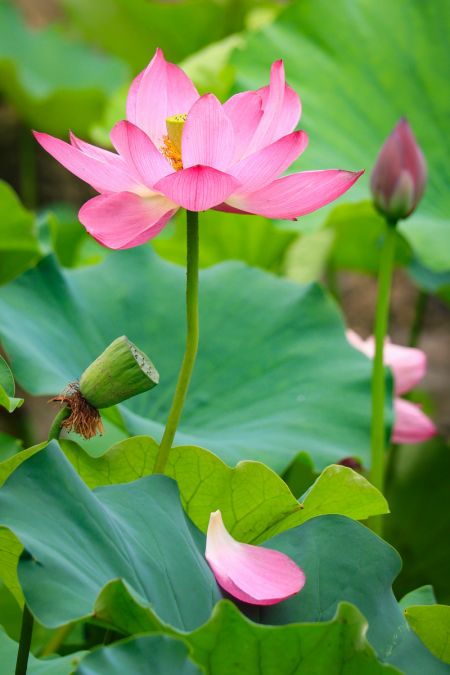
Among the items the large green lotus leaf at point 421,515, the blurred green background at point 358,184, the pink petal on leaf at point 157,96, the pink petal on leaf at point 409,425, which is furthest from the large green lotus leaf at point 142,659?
the large green lotus leaf at point 421,515

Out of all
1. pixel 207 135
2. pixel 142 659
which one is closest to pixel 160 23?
pixel 207 135

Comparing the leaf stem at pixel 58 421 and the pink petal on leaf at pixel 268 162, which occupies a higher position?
the pink petal on leaf at pixel 268 162

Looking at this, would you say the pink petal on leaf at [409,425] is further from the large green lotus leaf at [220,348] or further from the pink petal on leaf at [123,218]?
the pink petal on leaf at [123,218]

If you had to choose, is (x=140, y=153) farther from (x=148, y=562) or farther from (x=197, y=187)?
(x=148, y=562)

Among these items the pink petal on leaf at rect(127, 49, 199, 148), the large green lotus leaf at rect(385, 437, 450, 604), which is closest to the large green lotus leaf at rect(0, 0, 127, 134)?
the large green lotus leaf at rect(385, 437, 450, 604)

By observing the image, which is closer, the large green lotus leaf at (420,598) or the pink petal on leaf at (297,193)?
the pink petal on leaf at (297,193)

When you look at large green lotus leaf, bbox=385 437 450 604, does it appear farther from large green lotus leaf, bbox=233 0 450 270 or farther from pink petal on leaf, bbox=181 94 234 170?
pink petal on leaf, bbox=181 94 234 170
